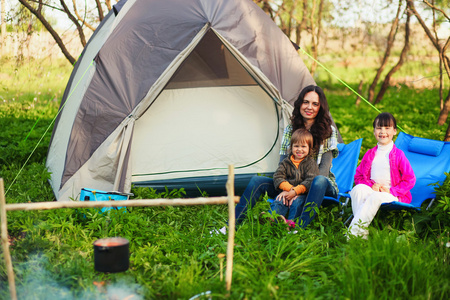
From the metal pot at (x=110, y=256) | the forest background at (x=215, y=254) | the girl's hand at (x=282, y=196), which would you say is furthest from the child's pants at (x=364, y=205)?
the metal pot at (x=110, y=256)

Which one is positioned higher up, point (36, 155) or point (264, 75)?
point (264, 75)

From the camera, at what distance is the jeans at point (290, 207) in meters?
3.38

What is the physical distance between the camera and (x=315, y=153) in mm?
3668

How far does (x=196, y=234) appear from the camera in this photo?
131 inches

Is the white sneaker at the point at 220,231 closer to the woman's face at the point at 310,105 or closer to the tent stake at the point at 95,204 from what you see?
the tent stake at the point at 95,204

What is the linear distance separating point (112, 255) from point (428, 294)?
1.51m

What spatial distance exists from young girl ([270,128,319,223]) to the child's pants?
0.34 meters

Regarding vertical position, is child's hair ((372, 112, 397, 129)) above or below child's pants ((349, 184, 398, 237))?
above

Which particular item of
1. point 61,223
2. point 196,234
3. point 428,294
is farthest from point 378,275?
point 61,223

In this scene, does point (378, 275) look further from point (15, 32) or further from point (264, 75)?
point (15, 32)

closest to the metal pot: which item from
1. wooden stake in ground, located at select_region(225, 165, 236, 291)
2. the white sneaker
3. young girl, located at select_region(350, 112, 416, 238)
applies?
wooden stake in ground, located at select_region(225, 165, 236, 291)

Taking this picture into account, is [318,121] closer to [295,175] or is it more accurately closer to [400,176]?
[295,175]

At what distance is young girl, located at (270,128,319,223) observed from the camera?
→ 3407 millimetres

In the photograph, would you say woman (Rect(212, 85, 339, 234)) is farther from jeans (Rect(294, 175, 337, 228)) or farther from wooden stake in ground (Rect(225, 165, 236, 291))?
wooden stake in ground (Rect(225, 165, 236, 291))
